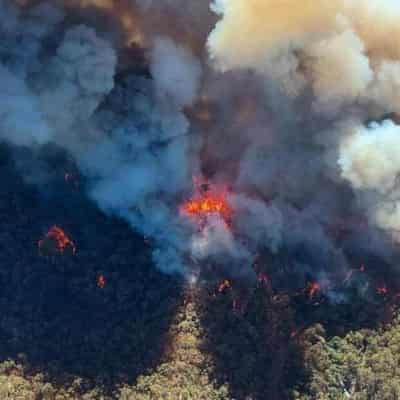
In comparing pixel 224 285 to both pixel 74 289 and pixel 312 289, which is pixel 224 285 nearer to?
pixel 312 289

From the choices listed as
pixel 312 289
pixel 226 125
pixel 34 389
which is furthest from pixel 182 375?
pixel 226 125

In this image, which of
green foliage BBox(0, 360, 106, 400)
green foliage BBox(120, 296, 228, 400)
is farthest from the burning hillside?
green foliage BBox(0, 360, 106, 400)

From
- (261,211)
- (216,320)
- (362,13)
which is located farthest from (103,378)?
(362,13)

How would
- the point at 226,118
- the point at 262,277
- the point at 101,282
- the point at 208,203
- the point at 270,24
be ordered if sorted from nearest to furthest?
the point at 270,24 < the point at 101,282 < the point at 262,277 < the point at 226,118 < the point at 208,203

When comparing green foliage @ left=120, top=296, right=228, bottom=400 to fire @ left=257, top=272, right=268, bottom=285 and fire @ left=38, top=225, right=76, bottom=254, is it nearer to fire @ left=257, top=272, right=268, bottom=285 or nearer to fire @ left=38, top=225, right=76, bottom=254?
fire @ left=257, top=272, right=268, bottom=285

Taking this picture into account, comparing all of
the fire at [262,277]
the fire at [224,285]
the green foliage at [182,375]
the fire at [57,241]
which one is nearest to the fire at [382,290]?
the fire at [262,277]

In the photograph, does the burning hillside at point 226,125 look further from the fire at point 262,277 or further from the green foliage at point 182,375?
the green foliage at point 182,375
